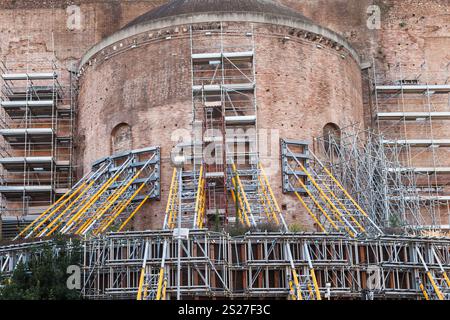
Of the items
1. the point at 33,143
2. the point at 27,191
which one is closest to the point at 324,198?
the point at 27,191

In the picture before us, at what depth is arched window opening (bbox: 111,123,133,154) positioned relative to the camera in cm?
3180

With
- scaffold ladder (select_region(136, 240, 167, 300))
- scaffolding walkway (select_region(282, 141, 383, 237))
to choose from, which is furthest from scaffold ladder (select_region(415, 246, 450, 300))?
scaffold ladder (select_region(136, 240, 167, 300))

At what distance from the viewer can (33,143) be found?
120 ft

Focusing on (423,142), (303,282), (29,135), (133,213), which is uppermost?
(29,135)

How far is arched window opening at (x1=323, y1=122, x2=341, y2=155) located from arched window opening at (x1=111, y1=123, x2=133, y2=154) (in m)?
7.69

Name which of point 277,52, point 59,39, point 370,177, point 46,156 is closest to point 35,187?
point 46,156

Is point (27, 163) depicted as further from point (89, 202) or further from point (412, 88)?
point (412, 88)

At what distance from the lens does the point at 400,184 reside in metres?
33.3

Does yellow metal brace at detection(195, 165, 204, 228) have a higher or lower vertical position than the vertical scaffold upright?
lower

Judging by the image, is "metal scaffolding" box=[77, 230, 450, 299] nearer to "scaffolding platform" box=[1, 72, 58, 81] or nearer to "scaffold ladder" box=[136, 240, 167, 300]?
"scaffold ladder" box=[136, 240, 167, 300]

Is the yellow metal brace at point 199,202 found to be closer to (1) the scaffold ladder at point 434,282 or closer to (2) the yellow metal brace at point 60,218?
(2) the yellow metal brace at point 60,218

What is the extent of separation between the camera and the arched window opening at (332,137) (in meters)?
31.8

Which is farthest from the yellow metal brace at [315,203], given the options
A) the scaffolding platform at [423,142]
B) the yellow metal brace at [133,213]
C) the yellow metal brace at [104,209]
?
the scaffolding platform at [423,142]

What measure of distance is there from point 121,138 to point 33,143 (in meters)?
6.35
